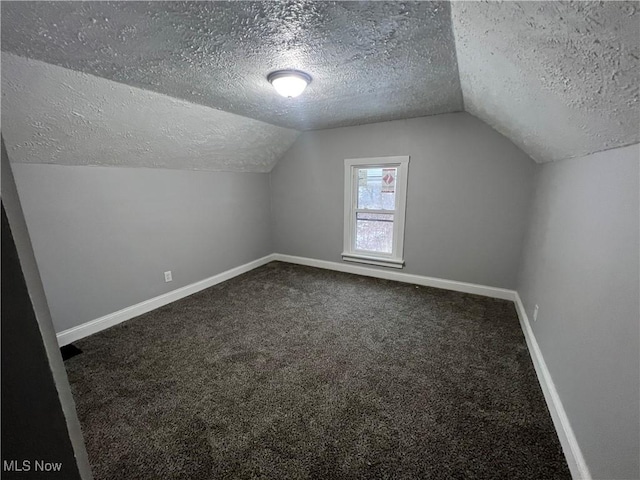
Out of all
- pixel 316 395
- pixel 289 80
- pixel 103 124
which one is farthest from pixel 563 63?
pixel 103 124

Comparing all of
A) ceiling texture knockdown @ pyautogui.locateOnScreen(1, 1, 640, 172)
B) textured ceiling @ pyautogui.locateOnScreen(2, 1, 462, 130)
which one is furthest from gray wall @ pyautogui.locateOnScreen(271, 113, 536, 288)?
textured ceiling @ pyautogui.locateOnScreen(2, 1, 462, 130)

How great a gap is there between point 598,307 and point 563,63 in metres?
1.04

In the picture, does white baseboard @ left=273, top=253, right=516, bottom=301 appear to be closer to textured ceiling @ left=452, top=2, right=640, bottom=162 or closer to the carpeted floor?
the carpeted floor

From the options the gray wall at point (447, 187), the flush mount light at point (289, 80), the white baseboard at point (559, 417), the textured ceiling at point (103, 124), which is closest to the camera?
the white baseboard at point (559, 417)

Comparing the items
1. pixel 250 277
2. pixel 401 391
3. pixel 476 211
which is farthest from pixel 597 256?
pixel 250 277

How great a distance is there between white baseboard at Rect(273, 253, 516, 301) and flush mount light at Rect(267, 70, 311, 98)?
257 cm

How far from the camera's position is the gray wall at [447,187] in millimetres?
2902

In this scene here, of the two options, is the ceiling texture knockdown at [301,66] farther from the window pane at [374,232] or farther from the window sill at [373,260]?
the window sill at [373,260]

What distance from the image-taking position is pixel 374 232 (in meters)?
3.83

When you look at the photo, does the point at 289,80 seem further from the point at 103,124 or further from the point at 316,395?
the point at 316,395

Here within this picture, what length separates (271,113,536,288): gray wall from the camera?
2902mm

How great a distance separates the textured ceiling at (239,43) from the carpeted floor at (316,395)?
1.97 meters

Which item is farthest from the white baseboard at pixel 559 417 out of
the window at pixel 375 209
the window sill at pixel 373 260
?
the window at pixel 375 209

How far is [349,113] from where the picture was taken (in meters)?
2.89
